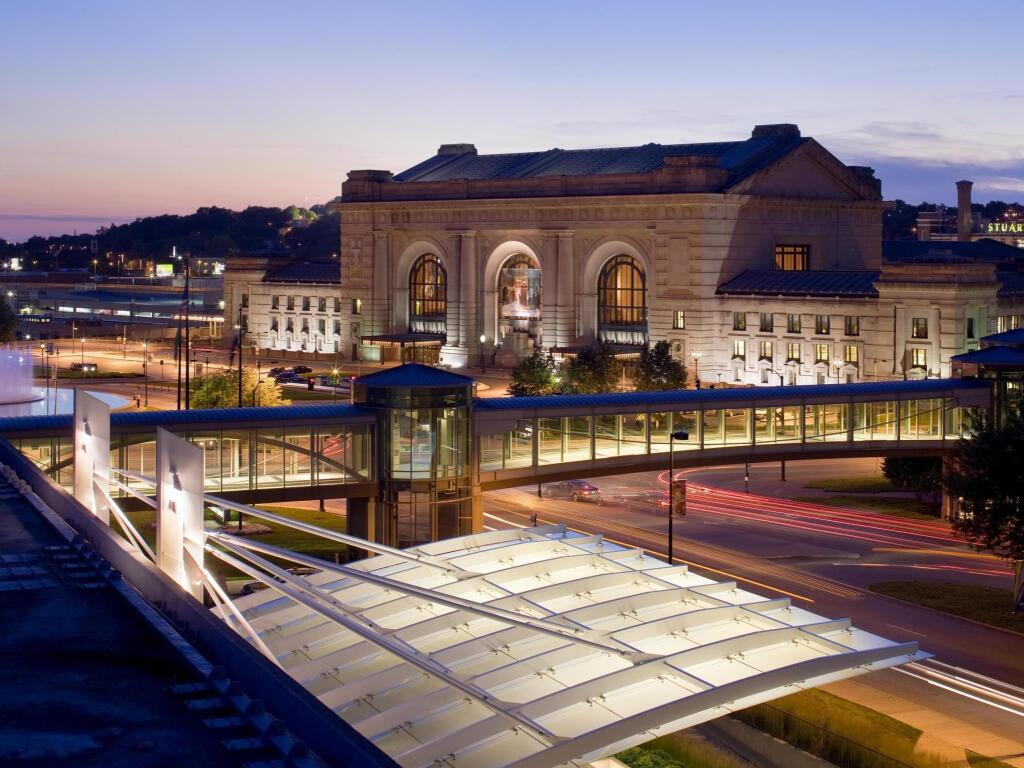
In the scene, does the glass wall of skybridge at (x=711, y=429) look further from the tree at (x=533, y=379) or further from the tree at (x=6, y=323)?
the tree at (x=6, y=323)

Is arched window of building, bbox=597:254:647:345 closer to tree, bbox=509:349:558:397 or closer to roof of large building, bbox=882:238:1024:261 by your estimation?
tree, bbox=509:349:558:397

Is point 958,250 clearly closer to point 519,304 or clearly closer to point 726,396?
point 519,304

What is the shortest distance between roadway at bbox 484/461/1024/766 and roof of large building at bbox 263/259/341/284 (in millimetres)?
70782

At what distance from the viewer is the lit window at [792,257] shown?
12494 centimetres

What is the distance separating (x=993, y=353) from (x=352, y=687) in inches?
1796

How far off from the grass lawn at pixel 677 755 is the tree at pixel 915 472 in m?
38.3

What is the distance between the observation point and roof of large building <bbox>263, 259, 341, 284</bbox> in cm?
15062

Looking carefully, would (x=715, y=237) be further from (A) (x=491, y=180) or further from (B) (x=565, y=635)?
(B) (x=565, y=635)

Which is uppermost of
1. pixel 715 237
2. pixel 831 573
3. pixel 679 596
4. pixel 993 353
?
pixel 715 237

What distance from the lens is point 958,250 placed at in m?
146

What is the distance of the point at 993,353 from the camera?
218 ft

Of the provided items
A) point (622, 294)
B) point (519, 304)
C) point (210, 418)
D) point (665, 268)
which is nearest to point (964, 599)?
point (210, 418)

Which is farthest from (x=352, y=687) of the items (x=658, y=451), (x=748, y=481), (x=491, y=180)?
(x=491, y=180)

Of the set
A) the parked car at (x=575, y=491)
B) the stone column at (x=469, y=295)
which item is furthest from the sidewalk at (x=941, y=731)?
the stone column at (x=469, y=295)
